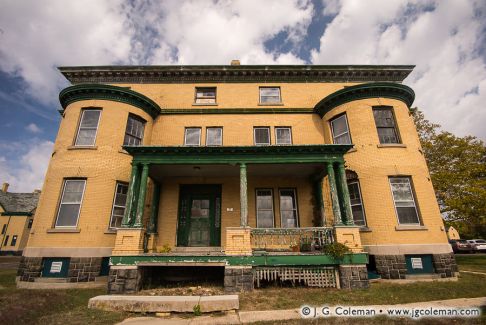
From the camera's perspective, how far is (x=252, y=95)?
1406 centimetres

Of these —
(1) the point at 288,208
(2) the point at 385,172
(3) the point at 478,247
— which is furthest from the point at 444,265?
(3) the point at 478,247

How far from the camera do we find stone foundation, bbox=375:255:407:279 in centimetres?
923

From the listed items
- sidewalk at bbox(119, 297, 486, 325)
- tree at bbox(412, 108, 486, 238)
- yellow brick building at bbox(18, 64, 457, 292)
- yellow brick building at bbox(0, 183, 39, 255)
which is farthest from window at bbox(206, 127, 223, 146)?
yellow brick building at bbox(0, 183, 39, 255)

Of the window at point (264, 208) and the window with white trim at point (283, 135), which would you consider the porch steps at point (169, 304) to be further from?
the window with white trim at point (283, 135)

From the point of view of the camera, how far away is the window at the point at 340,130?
38.5 ft

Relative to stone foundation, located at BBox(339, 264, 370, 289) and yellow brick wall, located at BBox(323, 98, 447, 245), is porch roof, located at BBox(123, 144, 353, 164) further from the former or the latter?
stone foundation, located at BBox(339, 264, 370, 289)

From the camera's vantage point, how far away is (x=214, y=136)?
1316cm

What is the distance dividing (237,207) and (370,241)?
19.8 feet

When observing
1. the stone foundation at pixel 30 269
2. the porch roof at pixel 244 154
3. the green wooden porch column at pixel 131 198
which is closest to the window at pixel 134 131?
the porch roof at pixel 244 154

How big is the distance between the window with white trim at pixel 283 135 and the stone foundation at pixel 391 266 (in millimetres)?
6936

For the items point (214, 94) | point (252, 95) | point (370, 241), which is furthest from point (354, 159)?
point (214, 94)

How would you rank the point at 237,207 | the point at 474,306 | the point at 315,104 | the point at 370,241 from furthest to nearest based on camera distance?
the point at 315,104
the point at 237,207
the point at 370,241
the point at 474,306

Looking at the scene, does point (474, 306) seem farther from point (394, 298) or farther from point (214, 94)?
point (214, 94)

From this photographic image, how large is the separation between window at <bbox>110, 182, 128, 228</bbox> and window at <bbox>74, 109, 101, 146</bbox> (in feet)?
8.08
